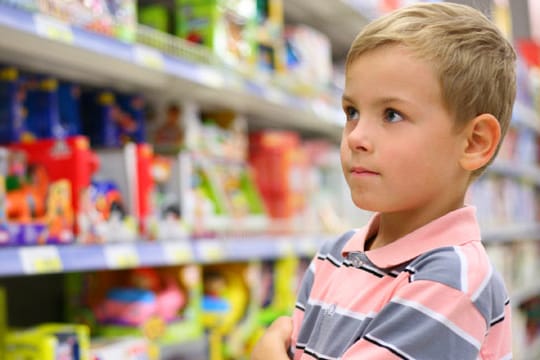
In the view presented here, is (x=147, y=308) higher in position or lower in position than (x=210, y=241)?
lower

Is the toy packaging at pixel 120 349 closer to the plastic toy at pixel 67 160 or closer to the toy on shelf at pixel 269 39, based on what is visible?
the plastic toy at pixel 67 160

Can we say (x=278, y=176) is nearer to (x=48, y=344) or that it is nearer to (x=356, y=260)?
(x=48, y=344)

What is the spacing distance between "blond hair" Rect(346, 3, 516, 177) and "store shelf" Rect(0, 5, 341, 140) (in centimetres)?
77

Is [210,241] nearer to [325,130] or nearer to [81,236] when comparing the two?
[81,236]

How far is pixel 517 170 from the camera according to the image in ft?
16.1

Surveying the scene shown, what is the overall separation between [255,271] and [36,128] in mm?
892

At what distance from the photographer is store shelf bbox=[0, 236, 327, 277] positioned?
1.34 m

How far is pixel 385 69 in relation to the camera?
850 mm

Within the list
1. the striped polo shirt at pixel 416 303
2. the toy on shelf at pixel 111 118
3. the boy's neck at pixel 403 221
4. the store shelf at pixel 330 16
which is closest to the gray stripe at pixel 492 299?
the striped polo shirt at pixel 416 303

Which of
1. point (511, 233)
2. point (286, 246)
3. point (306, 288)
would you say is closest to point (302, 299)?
point (306, 288)

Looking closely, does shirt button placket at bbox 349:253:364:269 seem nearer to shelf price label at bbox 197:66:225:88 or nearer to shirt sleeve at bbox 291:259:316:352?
shirt sleeve at bbox 291:259:316:352

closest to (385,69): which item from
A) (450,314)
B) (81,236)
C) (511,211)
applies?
(450,314)

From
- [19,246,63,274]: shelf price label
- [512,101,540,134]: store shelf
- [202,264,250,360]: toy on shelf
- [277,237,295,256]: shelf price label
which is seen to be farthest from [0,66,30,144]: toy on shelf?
[512,101,540,134]: store shelf

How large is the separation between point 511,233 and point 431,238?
4.12 meters
